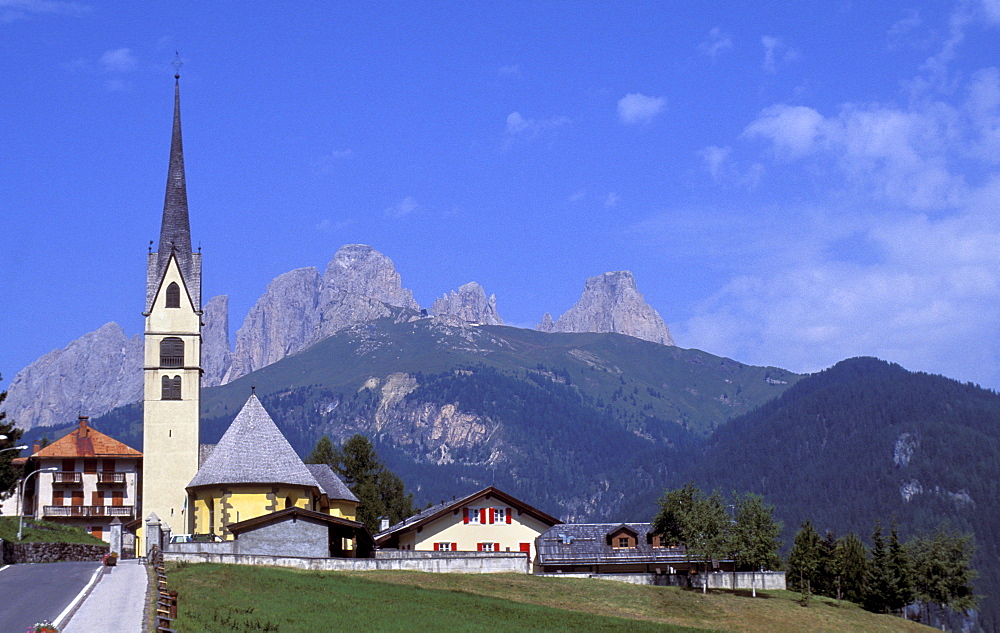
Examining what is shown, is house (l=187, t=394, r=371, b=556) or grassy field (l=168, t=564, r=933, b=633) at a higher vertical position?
house (l=187, t=394, r=371, b=556)

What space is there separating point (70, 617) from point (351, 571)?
107 feet

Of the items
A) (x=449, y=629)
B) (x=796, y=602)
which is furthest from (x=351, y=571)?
(x=796, y=602)

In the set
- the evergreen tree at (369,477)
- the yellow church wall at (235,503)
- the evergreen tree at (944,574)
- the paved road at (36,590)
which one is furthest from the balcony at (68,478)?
the evergreen tree at (944,574)

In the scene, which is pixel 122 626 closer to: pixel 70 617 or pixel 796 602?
pixel 70 617

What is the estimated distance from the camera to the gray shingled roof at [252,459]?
83625 millimetres

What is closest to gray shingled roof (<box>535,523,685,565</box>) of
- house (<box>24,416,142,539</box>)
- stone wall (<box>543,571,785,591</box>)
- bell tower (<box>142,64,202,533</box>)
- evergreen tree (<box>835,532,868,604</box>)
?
stone wall (<box>543,571,785,591</box>)

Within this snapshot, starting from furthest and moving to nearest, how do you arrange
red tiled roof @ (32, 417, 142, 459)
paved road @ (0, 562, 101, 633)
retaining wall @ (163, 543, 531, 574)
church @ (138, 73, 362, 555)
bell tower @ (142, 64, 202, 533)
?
red tiled roof @ (32, 417, 142, 459) < bell tower @ (142, 64, 202, 533) < church @ (138, 73, 362, 555) < retaining wall @ (163, 543, 531, 574) < paved road @ (0, 562, 101, 633)

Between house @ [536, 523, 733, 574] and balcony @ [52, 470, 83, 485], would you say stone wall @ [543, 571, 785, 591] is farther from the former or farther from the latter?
balcony @ [52, 470, 83, 485]

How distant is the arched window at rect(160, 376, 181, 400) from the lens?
322 ft

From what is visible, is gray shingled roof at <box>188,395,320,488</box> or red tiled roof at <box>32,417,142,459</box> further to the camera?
red tiled roof at <box>32,417,142,459</box>

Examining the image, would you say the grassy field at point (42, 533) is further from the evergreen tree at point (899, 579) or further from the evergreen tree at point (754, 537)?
the evergreen tree at point (899, 579)

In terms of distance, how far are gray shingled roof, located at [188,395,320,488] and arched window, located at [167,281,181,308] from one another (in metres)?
13.7

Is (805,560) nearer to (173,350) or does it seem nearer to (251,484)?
(251,484)

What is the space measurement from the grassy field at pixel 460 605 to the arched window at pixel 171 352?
3595 centimetres
